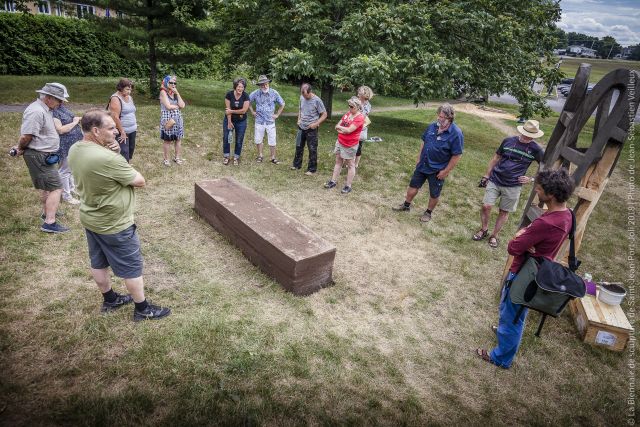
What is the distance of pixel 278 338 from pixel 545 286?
2511 millimetres

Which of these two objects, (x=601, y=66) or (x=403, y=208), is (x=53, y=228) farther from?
(x=601, y=66)

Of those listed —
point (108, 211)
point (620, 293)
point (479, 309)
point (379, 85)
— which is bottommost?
point (479, 309)

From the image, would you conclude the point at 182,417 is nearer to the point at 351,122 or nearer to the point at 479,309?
the point at 479,309

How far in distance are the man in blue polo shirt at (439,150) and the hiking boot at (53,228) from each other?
18.3 feet

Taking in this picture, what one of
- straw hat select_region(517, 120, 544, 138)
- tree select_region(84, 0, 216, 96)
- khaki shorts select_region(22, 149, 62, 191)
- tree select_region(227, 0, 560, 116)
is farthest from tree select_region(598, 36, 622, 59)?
khaki shorts select_region(22, 149, 62, 191)

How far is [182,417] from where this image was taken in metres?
2.92

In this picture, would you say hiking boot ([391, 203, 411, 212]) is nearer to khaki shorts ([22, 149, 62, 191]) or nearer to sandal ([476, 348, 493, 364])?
sandal ([476, 348, 493, 364])

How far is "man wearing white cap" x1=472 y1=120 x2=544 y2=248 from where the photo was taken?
545 cm

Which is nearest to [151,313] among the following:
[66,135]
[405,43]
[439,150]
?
[66,135]

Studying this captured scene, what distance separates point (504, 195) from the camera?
591cm

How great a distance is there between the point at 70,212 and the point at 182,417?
14.0ft

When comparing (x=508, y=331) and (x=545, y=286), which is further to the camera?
(x=508, y=331)

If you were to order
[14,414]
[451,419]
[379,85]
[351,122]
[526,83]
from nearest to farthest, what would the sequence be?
[14,414], [451,419], [351,122], [379,85], [526,83]

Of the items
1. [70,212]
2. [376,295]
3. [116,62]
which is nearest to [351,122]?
[376,295]
